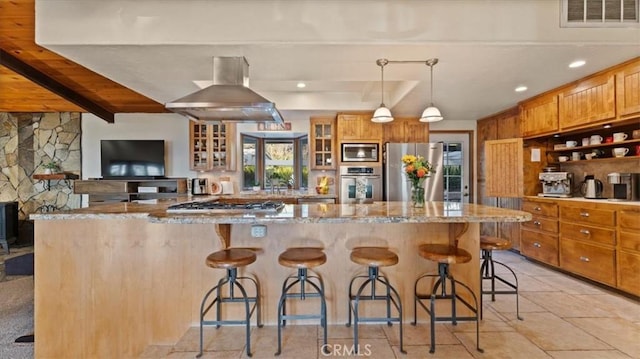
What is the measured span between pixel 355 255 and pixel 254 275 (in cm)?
92

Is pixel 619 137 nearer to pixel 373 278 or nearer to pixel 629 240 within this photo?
pixel 629 240

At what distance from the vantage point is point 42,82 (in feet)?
14.6

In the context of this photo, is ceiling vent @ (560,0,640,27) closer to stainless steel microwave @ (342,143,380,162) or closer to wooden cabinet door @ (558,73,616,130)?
wooden cabinet door @ (558,73,616,130)

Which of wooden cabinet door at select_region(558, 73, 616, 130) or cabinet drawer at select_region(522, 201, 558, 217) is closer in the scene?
wooden cabinet door at select_region(558, 73, 616, 130)

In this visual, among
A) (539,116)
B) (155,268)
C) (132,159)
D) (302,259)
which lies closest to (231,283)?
(302,259)

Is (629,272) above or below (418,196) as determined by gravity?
below

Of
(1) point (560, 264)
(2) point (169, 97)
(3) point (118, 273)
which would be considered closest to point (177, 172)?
(2) point (169, 97)

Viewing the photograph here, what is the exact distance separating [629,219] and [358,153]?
131 inches

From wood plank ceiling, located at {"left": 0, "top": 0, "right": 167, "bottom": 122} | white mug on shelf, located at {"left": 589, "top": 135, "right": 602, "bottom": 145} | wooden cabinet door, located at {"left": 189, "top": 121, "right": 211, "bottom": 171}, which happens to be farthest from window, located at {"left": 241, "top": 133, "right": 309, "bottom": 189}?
white mug on shelf, located at {"left": 589, "top": 135, "right": 602, "bottom": 145}

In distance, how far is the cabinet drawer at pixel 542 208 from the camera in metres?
3.84

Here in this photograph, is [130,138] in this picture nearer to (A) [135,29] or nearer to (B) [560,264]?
(A) [135,29]

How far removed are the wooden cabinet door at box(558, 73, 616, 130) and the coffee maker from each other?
25.8 inches

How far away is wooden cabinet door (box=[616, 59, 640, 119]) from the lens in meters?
2.90

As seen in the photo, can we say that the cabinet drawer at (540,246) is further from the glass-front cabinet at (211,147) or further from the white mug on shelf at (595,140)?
the glass-front cabinet at (211,147)
